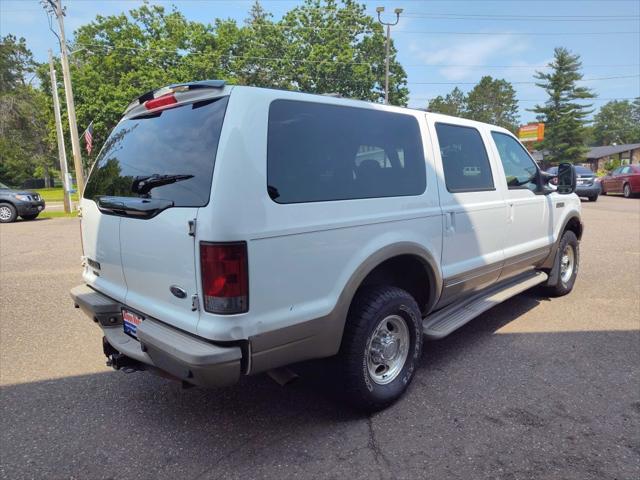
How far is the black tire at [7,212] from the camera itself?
13867 millimetres

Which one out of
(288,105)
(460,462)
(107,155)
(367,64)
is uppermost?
(367,64)

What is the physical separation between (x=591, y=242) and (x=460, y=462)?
8464 millimetres

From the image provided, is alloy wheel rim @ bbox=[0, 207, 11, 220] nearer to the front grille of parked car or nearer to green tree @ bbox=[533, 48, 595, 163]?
the front grille of parked car

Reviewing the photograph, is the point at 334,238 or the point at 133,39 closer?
the point at 334,238

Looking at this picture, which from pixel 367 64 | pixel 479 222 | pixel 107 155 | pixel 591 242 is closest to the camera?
pixel 107 155

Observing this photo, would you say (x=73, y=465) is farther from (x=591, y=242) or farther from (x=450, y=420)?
(x=591, y=242)

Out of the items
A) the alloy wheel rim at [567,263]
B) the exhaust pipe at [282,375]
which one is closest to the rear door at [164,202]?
the exhaust pipe at [282,375]

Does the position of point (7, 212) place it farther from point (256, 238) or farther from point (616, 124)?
point (616, 124)

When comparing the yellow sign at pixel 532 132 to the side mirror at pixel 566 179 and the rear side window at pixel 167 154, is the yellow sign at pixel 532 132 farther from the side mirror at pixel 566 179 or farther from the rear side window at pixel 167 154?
the rear side window at pixel 167 154

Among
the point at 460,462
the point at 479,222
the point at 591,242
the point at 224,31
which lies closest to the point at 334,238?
the point at 460,462

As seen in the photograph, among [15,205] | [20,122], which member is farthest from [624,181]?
[20,122]

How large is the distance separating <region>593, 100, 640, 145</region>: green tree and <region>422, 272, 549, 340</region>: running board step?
381 feet

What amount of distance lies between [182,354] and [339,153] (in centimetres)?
147

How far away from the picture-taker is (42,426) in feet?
9.03
